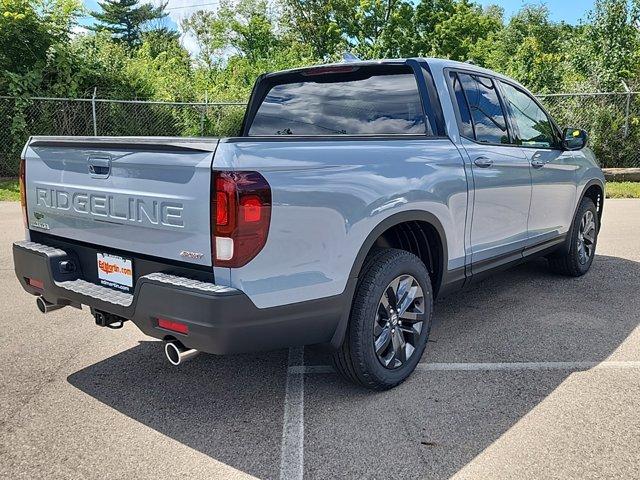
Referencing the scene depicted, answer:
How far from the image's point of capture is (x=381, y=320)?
3387 mm

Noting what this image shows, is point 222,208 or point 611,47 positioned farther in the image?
point 611,47

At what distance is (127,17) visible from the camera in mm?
63094

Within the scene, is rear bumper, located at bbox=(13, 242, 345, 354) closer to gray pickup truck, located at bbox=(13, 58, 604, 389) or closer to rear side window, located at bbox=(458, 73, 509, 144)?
gray pickup truck, located at bbox=(13, 58, 604, 389)

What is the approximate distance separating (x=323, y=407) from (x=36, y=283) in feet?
5.88

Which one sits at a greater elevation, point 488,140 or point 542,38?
point 542,38

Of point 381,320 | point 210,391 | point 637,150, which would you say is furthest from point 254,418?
point 637,150

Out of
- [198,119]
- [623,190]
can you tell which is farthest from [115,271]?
[623,190]

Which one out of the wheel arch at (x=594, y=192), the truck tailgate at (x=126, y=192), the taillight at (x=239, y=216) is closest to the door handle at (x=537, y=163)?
the wheel arch at (x=594, y=192)

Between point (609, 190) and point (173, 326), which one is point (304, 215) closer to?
point (173, 326)

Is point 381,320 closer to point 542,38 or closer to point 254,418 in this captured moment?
point 254,418

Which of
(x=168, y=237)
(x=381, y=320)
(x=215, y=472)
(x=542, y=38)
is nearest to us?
(x=215, y=472)

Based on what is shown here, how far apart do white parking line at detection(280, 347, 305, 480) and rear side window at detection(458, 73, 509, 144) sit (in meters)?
2.03

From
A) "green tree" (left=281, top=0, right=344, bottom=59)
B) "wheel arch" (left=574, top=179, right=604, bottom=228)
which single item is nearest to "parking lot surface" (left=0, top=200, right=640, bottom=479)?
"wheel arch" (left=574, top=179, right=604, bottom=228)

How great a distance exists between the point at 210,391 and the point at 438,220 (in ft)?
5.57
